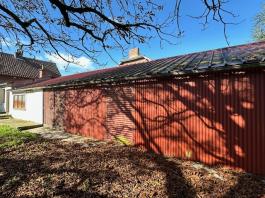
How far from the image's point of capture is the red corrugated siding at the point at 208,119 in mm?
6250

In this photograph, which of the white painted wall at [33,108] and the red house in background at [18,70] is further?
the red house in background at [18,70]

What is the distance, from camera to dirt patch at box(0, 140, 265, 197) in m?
5.05

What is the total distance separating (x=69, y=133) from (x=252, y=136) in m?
9.41

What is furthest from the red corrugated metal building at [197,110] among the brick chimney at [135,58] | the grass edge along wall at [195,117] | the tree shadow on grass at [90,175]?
the brick chimney at [135,58]

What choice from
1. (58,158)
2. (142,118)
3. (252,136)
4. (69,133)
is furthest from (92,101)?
(252,136)

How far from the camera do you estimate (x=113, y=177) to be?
5.86 meters

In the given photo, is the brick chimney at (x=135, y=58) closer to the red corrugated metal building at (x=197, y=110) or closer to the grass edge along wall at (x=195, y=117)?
the red corrugated metal building at (x=197, y=110)

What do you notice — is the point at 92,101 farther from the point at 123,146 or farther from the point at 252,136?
the point at 252,136

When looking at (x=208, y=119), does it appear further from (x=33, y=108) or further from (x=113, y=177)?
(x=33, y=108)

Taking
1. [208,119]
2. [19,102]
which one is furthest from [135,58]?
[208,119]

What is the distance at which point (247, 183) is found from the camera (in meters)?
5.57

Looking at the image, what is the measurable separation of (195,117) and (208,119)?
1.38 feet

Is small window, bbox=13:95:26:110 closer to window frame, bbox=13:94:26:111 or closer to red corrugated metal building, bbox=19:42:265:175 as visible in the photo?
window frame, bbox=13:94:26:111

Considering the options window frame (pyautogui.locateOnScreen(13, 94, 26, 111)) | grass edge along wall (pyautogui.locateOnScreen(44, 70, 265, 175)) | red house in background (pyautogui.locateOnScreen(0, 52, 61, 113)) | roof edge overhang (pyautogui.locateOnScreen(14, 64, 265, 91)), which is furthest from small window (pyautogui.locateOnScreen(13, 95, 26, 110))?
grass edge along wall (pyautogui.locateOnScreen(44, 70, 265, 175))
